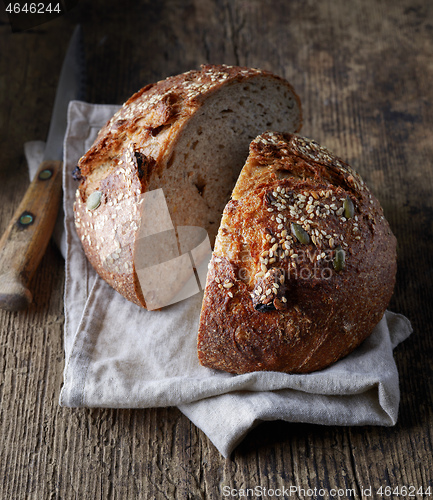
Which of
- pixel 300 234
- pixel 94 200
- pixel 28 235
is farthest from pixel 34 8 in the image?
pixel 300 234

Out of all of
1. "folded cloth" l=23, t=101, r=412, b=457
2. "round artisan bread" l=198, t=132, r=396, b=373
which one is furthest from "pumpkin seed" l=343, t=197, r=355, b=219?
"folded cloth" l=23, t=101, r=412, b=457

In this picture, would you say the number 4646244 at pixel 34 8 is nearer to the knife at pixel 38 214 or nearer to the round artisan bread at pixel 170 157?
the round artisan bread at pixel 170 157

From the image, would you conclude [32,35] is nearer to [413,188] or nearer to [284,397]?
[413,188]

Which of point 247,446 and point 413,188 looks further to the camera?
point 413,188


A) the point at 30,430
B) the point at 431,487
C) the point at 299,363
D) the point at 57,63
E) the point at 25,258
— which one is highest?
the point at 57,63

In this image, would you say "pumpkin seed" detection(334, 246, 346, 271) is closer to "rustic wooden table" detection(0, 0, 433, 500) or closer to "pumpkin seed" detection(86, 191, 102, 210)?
"rustic wooden table" detection(0, 0, 433, 500)

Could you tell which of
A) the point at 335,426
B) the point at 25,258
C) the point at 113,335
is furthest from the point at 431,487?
the point at 25,258

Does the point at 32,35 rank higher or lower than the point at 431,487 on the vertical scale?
higher
